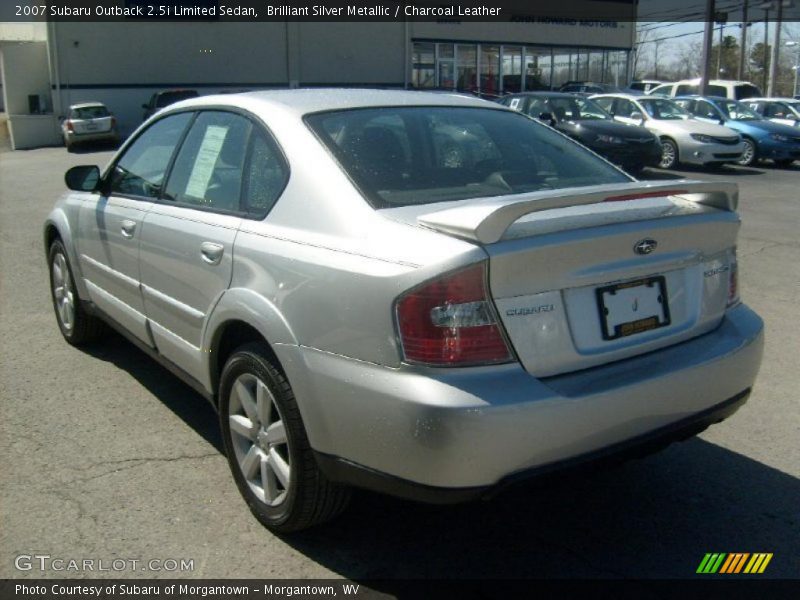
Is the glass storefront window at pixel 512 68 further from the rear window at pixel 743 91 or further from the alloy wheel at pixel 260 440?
the alloy wheel at pixel 260 440

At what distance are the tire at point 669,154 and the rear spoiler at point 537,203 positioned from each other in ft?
50.4

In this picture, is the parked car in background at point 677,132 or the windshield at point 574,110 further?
the parked car in background at point 677,132

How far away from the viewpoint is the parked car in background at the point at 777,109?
21.2 metres

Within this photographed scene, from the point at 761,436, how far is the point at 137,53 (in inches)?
1264

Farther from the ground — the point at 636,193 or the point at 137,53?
the point at 137,53

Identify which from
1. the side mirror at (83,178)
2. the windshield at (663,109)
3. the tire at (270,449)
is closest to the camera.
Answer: the tire at (270,449)

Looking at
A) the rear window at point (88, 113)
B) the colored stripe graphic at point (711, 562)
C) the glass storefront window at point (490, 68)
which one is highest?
the glass storefront window at point (490, 68)

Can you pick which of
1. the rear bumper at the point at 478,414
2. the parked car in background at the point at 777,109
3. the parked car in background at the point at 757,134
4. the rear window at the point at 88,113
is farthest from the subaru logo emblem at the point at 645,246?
the rear window at the point at 88,113

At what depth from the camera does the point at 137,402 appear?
4.58 meters

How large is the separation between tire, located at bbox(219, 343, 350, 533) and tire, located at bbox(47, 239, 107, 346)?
2355 mm

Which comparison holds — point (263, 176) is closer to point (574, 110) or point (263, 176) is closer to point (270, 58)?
point (574, 110)

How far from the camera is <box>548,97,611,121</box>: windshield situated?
1677 cm

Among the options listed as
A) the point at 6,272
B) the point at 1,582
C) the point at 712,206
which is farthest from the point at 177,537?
the point at 6,272

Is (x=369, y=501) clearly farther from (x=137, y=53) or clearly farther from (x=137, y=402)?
(x=137, y=53)
